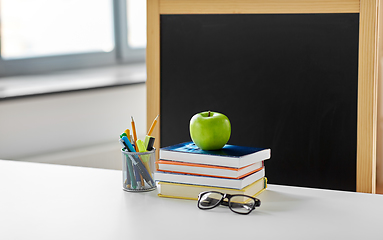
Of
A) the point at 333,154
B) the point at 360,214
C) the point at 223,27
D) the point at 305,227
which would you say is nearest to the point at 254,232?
the point at 305,227

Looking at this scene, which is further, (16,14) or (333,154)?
(16,14)

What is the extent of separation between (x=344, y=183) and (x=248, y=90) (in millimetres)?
379

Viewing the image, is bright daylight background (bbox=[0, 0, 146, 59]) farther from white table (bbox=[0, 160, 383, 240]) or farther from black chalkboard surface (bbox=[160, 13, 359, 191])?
white table (bbox=[0, 160, 383, 240])

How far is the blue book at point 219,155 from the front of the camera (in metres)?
0.92

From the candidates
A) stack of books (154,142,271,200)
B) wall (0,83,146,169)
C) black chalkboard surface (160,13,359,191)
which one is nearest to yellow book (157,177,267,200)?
stack of books (154,142,271,200)

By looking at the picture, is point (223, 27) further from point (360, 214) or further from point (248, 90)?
point (360, 214)

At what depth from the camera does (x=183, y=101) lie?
4.73 feet

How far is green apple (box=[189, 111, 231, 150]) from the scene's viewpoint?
958mm

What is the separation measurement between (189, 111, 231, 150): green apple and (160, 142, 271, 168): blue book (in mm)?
15

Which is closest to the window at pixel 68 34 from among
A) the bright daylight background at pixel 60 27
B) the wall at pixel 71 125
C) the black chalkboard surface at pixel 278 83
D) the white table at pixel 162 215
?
the bright daylight background at pixel 60 27

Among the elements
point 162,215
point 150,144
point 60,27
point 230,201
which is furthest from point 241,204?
point 60,27

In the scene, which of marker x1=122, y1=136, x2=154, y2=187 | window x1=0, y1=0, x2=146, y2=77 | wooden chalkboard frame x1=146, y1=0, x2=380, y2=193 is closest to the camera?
marker x1=122, y1=136, x2=154, y2=187

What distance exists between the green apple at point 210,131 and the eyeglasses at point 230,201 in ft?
0.34

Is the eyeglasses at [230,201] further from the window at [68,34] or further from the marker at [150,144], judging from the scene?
the window at [68,34]
